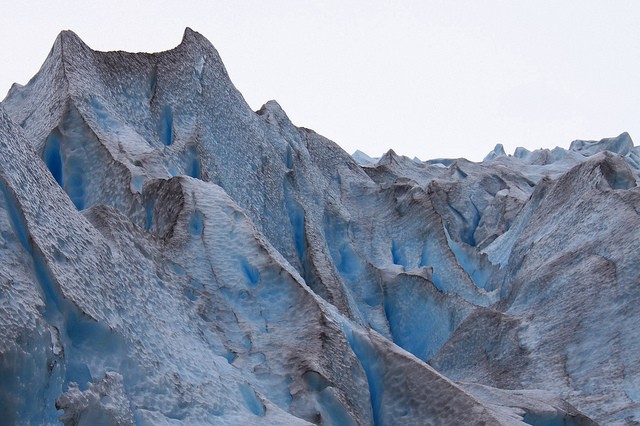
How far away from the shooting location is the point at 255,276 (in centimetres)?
775

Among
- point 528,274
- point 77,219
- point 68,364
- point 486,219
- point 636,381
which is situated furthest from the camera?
point 486,219

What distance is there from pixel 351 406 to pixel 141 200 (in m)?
3.83

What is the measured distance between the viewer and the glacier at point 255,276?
193 inches

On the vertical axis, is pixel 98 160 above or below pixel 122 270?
above

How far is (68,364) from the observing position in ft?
15.2

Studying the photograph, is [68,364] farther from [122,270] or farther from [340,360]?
[340,360]

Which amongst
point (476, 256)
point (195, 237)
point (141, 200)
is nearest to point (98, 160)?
point (141, 200)

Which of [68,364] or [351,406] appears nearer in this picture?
[68,364]

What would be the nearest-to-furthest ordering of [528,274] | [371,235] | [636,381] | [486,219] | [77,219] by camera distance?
[77,219] < [636,381] < [528,274] < [371,235] < [486,219]

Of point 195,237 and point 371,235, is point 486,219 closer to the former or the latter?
point 371,235

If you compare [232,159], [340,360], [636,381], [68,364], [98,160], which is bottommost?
[68,364]

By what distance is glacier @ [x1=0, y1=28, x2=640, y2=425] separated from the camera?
4.90 meters

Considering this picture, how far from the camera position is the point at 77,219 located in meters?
5.79

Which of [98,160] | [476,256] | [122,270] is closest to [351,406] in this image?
[122,270]
